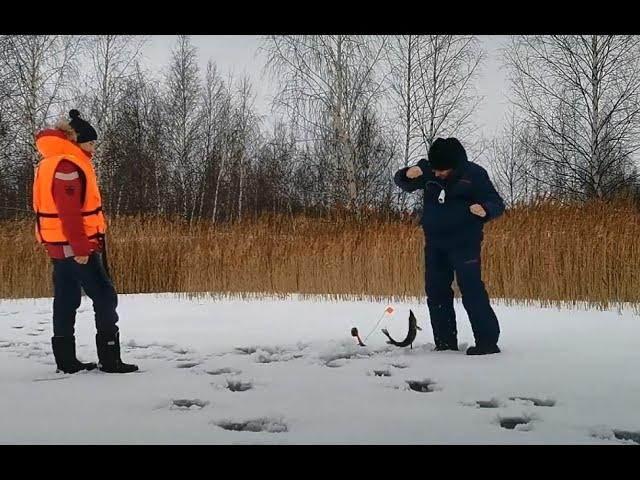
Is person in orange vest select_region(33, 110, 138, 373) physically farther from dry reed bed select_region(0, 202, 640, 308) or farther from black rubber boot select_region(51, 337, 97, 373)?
dry reed bed select_region(0, 202, 640, 308)

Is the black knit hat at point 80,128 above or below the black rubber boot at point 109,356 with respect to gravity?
above

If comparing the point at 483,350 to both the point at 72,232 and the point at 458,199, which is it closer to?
the point at 458,199

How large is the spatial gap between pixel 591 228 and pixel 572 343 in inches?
41.9

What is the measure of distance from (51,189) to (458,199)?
1504 millimetres

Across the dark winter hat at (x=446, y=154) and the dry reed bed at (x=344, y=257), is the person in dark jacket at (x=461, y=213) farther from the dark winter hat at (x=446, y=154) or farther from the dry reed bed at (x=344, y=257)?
the dry reed bed at (x=344, y=257)

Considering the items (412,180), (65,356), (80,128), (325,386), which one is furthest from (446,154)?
(65,356)

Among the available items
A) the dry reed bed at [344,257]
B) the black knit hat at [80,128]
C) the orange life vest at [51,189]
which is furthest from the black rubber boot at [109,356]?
the dry reed bed at [344,257]

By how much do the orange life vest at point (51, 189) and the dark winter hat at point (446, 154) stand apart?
4.13ft

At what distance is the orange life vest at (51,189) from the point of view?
5.84ft

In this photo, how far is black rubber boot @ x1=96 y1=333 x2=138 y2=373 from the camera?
6.22 ft

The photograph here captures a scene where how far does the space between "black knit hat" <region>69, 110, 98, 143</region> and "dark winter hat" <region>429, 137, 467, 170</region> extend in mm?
1254
